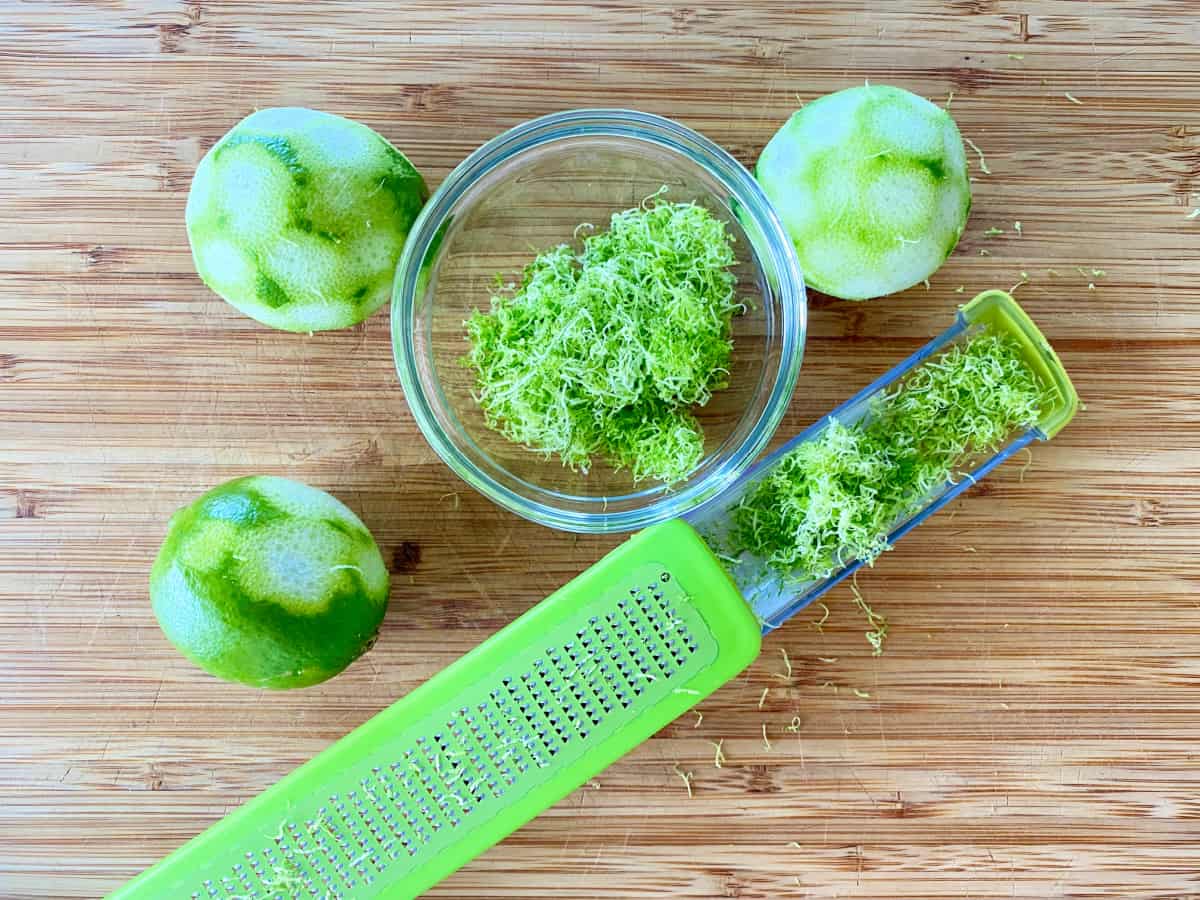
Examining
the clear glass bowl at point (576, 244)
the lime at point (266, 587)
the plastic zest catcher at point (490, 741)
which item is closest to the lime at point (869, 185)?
the clear glass bowl at point (576, 244)

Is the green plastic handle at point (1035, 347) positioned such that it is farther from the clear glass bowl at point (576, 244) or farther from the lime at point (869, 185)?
the clear glass bowl at point (576, 244)

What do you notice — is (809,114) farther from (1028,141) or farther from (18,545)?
(18,545)

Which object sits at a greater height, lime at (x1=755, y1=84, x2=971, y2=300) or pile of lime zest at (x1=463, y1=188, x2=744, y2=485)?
lime at (x1=755, y1=84, x2=971, y2=300)

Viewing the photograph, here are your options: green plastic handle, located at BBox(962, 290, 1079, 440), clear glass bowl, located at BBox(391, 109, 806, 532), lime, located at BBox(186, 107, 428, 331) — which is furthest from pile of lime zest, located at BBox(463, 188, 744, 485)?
green plastic handle, located at BBox(962, 290, 1079, 440)

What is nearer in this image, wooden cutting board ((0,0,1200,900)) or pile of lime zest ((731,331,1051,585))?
pile of lime zest ((731,331,1051,585))

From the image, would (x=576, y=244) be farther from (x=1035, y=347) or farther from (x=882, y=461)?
(x=1035, y=347)

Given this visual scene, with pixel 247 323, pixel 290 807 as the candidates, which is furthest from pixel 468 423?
pixel 290 807

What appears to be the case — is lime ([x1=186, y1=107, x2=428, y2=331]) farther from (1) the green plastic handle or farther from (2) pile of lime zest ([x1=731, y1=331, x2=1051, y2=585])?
(1) the green plastic handle
